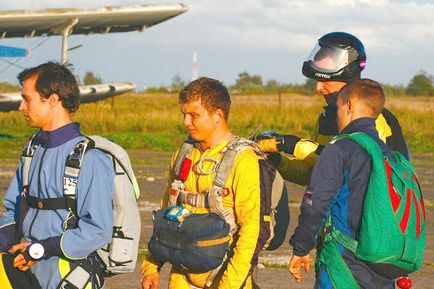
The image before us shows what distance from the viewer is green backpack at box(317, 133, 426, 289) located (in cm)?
469

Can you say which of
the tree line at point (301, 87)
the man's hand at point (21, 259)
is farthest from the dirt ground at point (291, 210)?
the tree line at point (301, 87)

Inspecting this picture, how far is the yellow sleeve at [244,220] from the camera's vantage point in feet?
16.2

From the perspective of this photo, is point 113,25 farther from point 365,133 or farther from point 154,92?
point 365,133

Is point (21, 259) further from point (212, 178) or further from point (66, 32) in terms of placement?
point (66, 32)

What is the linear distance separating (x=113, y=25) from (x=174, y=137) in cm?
1079

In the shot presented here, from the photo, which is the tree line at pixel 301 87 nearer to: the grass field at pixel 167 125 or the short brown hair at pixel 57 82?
the grass field at pixel 167 125

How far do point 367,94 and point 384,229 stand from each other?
732mm

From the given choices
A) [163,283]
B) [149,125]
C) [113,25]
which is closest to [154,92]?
[113,25]

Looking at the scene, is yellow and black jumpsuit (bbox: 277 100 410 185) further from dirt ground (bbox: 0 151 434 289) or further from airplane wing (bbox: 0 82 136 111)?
airplane wing (bbox: 0 82 136 111)

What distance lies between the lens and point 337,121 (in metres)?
5.20

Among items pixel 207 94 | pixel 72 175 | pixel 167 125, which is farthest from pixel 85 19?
pixel 72 175

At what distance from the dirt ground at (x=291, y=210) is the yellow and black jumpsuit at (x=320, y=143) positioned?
310cm

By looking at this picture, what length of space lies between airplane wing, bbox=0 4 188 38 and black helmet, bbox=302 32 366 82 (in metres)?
30.6

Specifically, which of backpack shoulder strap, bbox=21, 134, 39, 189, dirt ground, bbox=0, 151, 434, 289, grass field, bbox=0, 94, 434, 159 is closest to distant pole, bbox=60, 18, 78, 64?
grass field, bbox=0, 94, 434, 159
